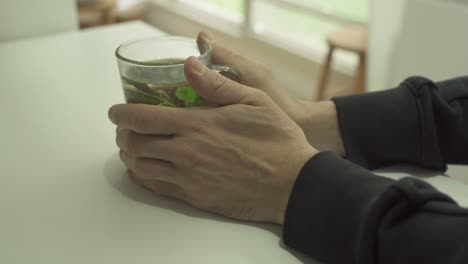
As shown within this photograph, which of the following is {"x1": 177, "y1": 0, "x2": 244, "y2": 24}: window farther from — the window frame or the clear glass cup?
the clear glass cup

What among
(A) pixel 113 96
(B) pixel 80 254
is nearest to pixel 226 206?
(B) pixel 80 254

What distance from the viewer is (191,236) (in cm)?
50

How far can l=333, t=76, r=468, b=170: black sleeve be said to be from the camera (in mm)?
625

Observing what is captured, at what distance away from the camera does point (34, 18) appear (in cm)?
115

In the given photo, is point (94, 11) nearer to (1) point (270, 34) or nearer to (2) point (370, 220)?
(1) point (270, 34)

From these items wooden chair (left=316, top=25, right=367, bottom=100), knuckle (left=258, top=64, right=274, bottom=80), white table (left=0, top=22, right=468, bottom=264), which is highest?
knuckle (left=258, top=64, right=274, bottom=80)

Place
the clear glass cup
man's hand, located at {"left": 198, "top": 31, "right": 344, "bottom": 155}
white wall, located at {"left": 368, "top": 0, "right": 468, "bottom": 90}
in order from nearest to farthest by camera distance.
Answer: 1. the clear glass cup
2. man's hand, located at {"left": 198, "top": 31, "right": 344, "bottom": 155}
3. white wall, located at {"left": 368, "top": 0, "right": 468, "bottom": 90}

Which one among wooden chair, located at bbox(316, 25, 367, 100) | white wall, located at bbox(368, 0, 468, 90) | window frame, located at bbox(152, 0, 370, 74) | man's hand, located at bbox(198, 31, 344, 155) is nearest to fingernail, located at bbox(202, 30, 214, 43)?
man's hand, located at bbox(198, 31, 344, 155)

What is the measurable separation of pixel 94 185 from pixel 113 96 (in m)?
0.25

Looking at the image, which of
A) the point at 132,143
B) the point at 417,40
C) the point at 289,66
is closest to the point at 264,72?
the point at 132,143

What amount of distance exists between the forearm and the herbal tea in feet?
0.58

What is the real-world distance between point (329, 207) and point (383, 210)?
0.17 ft

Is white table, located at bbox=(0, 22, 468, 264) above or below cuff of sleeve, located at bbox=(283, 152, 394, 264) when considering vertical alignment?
below

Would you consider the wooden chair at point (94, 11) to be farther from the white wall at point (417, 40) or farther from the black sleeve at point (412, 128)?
the black sleeve at point (412, 128)
